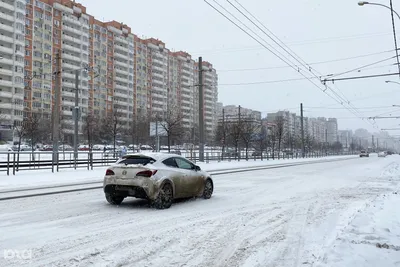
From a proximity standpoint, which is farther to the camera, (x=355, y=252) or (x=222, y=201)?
(x=222, y=201)

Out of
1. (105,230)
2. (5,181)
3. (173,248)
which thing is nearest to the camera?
(173,248)

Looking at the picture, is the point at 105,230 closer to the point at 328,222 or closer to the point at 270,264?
the point at 270,264

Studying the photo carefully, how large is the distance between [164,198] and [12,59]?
3162 inches

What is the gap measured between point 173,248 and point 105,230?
1.68 meters

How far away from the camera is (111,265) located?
4.79 metres

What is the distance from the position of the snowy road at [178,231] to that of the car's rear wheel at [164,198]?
26 centimetres

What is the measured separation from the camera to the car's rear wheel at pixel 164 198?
A: 9.06 m

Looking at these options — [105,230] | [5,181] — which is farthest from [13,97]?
[105,230]

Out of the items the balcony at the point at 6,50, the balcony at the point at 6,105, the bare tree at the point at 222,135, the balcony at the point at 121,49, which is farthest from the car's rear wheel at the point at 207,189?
the balcony at the point at 121,49

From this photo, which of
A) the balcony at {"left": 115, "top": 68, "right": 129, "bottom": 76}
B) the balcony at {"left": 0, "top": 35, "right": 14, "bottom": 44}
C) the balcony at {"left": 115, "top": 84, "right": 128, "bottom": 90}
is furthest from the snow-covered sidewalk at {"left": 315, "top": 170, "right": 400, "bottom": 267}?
the balcony at {"left": 115, "top": 68, "right": 129, "bottom": 76}

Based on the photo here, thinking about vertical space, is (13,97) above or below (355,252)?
above

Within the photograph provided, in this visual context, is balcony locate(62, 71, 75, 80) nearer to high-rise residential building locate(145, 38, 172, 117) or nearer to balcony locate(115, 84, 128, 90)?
balcony locate(115, 84, 128, 90)

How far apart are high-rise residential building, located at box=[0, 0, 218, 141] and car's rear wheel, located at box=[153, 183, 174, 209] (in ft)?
177

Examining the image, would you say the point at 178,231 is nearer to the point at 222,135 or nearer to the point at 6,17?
the point at 222,135
